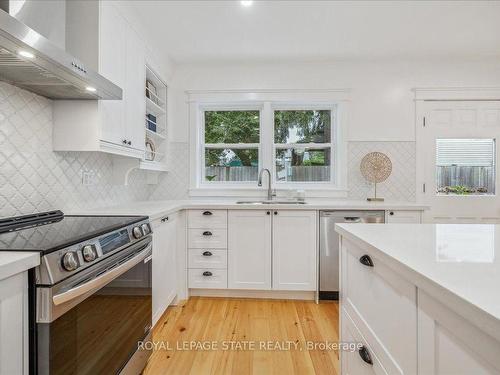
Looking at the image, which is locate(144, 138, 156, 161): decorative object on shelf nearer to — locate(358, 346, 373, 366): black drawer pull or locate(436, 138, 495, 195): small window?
locate(358, 346, 373, 366): black drawer pull

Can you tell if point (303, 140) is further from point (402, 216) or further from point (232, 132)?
point (402, 216)

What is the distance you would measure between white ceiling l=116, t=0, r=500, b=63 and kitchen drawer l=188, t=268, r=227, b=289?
2.22 meters

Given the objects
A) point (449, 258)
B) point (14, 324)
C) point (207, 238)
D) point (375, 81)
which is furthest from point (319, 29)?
point (14, 324)

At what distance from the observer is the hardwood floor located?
69.7 inches

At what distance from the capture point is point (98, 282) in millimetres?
1187

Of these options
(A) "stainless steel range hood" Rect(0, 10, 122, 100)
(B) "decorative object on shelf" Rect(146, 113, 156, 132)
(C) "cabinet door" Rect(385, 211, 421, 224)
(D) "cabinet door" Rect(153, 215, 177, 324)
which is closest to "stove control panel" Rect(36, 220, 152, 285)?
(D) "cabinet door" Rect(153, 215, 177, 324)

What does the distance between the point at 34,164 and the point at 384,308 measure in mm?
1938

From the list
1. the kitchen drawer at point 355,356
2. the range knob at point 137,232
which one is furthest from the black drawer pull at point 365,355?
the range knob at point 137,232

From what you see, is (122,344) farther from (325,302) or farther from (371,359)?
(325,302)

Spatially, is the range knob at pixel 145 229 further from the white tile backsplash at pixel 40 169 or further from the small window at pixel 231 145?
the small window at pixel 231 145

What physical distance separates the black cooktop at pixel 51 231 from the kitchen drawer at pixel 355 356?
44.8 inches

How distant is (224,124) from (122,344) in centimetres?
262

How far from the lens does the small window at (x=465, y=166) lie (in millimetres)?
3252

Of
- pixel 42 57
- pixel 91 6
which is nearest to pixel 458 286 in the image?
pixel 42 57
